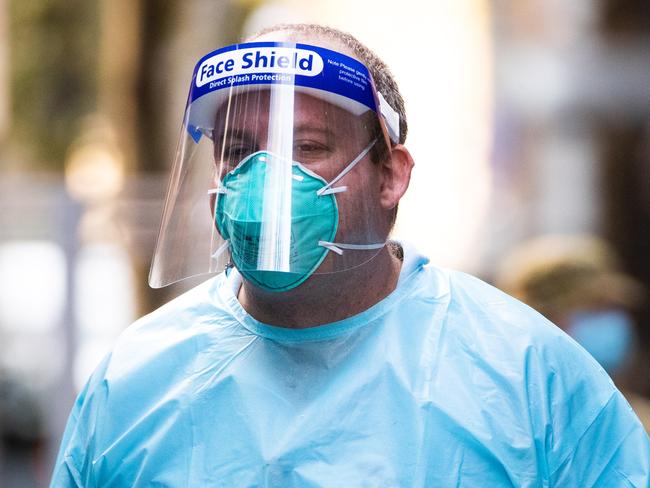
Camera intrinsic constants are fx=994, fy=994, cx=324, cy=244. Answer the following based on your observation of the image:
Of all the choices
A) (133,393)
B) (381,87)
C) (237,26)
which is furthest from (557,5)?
(133,393)

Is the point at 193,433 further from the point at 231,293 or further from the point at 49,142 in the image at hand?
the point at 49,142

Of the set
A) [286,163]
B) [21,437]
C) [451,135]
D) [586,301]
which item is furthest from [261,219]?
[451,135]

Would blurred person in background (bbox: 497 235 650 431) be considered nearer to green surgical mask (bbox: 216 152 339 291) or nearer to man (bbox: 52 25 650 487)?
man (bbox: 52 25 650 487)

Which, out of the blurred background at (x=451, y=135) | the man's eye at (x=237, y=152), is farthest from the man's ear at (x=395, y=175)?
the blurred background at (x=451, y=135)

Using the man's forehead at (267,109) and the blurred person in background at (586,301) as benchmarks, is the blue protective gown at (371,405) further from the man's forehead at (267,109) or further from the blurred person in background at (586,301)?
the blurred person in background at (586,301)

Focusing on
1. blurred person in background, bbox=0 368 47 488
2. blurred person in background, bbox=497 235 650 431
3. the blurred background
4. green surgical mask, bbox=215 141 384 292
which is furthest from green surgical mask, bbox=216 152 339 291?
blurred person in background, bbox=0 368 47 488

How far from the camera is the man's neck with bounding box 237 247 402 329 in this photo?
2.26 meters

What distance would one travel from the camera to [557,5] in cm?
720

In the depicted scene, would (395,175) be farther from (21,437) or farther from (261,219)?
(21,437)

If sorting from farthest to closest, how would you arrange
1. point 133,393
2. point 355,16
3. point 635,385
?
point 355,16
point 635,385
point 133,393

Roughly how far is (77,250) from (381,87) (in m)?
3.24

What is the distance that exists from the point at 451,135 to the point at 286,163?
5.53 meters

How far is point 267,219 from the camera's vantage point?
7.04 feet

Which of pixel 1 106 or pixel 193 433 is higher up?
pixel 1 106
